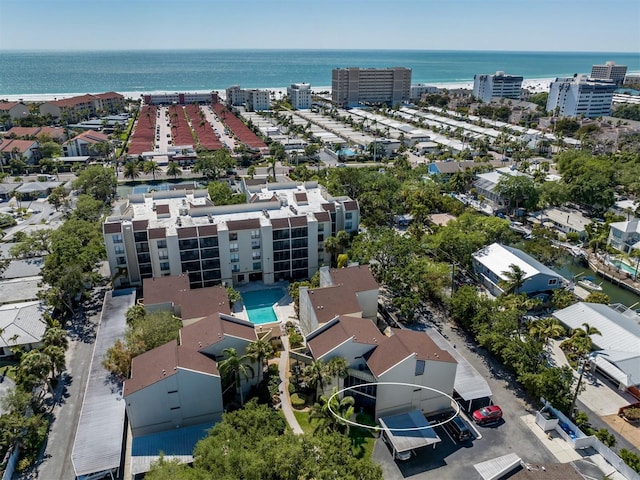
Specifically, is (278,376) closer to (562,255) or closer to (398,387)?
(398,387)

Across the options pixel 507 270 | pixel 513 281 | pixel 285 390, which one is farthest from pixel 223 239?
pixel 507 270

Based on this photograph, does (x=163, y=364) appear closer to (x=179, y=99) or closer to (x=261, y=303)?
(x=261, y=303)

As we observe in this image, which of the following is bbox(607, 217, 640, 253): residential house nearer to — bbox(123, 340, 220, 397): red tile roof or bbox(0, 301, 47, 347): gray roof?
bbox(123, 340, 220, 397): red tile roof

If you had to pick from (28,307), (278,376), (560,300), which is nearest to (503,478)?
(278,376)

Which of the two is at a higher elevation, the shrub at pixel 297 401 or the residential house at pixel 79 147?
the residential house at pixel 79 147

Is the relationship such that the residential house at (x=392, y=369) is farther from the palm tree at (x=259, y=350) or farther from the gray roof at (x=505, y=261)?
the gray roof at (x=505, y=261)

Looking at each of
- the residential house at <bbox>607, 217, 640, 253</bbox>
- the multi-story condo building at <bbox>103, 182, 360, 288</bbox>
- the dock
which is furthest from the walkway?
the residential house at <bbox>607, 217, 640, 253</bbox>

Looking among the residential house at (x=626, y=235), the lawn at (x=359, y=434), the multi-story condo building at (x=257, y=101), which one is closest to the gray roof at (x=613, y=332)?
the residential house at (x=626, y=235)
